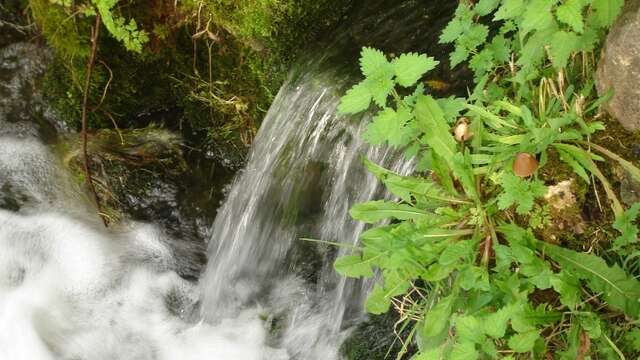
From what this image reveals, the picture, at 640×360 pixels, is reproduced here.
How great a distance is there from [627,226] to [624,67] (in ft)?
1.54

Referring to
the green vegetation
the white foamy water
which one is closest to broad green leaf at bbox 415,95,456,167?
the green vegetation

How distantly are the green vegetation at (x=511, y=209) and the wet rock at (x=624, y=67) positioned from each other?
53 mm

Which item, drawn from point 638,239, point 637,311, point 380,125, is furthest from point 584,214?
point 380,125

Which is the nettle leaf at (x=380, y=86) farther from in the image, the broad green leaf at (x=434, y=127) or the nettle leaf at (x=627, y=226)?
the nettle leaf at (x=627, y=226)

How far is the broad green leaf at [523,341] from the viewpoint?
68.1 inches

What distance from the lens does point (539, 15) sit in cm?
176

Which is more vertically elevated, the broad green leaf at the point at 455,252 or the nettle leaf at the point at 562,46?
the nettle leaf at the point at 562,46

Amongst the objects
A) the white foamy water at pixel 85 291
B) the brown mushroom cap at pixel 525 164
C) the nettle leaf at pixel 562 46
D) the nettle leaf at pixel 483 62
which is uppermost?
the nettle leaf at pixel 562 46

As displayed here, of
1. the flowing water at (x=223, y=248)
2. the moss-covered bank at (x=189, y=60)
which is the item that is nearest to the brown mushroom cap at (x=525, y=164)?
the flowing water at (x=223, y=248)

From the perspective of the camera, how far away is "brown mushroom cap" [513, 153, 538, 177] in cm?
193

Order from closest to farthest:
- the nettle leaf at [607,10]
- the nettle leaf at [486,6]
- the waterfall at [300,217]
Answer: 1. the nettle leaf at [607,10]
2. the nettle leaf at [486,6]
3. the waterfall at [300,217]

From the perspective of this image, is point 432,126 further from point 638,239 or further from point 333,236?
point 333,236

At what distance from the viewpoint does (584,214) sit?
1977 millimetres

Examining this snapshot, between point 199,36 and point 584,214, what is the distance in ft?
7.98
